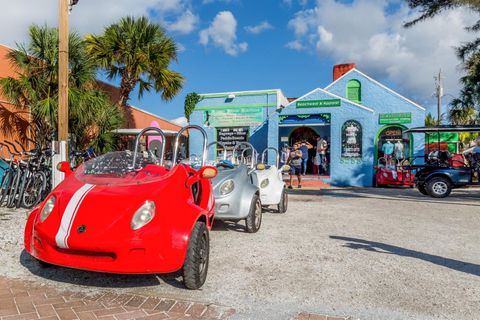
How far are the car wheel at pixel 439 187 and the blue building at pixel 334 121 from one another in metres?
4.86

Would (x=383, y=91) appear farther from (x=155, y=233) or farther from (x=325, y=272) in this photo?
(x=155, y=233)

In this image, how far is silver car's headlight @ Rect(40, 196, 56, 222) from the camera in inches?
127

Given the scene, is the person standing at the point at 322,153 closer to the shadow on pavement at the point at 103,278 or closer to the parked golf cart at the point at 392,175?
the parked golf cart at the point at 392,175

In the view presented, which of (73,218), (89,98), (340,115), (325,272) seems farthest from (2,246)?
(340,115)

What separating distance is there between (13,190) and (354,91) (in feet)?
53.1

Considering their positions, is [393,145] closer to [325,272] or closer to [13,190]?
[325,272]

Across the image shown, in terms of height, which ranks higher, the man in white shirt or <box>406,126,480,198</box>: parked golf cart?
the man in white shirt

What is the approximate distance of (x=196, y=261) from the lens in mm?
3150

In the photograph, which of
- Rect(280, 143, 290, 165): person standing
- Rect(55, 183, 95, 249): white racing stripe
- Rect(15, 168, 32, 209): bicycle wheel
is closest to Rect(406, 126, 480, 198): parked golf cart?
Rect(280, 143, 290, 165): person standing

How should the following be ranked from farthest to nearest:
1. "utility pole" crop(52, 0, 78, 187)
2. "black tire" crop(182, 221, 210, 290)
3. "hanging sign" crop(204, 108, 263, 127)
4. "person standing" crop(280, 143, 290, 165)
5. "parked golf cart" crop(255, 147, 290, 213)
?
"hanging sign" crop(204, 108, 263, 127)
"person standing" crop(280, 143, 290, 165)
"utility pole" crop(52, 0, 78, 187)
"parked golf cart" crop(255, 147, 290, 213)
"black tire" crop(182, 221, 210, 290)

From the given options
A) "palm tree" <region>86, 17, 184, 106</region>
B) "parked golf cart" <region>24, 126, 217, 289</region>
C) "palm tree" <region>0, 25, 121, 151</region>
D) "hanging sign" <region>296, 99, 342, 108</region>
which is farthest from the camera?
"hanging sign" <region>296, 99, 342, 108</region>

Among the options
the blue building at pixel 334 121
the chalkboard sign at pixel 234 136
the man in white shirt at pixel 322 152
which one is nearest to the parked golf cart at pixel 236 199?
the blue building at pixel 334 121

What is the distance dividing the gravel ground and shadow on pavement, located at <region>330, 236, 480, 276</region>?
→ 11mm

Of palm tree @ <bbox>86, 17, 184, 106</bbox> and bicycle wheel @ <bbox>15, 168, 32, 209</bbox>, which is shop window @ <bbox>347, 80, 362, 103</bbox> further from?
bicycle wheel @ <bbox>15, 168, 32, 209</bbox>
